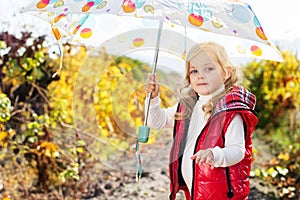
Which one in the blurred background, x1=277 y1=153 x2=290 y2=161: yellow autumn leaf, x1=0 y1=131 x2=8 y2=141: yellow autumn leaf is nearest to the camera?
x1=0 y1=131 x2=8 y2=141: yellow autumn leaf

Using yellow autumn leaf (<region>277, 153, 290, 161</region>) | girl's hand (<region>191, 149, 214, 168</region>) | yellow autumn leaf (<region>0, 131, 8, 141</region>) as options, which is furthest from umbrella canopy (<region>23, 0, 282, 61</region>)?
yellow autumn leaf (<region>277, 153, 290, 161</region>)

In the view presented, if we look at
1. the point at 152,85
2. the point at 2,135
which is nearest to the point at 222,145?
the point at 152,85

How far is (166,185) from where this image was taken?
4.37 m

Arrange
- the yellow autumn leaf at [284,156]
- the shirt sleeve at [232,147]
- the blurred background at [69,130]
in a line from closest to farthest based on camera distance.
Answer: the shirt sleeve at [232,147]
the blurred background at [69,130]
the yellow autumn leaf at [284,156]

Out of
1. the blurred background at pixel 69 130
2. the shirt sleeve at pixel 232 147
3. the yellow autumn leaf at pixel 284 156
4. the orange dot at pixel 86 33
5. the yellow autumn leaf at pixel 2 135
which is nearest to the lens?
the shirt sleeve at pixel 232 147

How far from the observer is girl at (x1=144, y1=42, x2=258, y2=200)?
7.95 feet

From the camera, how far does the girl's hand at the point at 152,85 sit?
103 inches

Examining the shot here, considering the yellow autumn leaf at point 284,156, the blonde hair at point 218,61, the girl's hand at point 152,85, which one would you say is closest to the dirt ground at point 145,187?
the yellow autumn leaf at point 284,156

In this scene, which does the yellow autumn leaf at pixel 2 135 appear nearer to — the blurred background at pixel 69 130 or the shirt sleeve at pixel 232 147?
the blurred background at pixel 69 130

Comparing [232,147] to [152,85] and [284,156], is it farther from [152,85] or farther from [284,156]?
[284,156]

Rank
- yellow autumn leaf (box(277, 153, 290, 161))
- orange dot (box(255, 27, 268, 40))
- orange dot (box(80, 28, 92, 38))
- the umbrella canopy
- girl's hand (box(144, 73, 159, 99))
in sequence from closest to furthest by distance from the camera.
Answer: the umbrella canopy, orange dot (box(255, 27, 268, 40)), girl's hand (box(144, 73, 159, 99)), orange dot (box(80, 28, 92, 38)), yellow autumn leaf (box(277, 153, 290, 161))

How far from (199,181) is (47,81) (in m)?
2.06

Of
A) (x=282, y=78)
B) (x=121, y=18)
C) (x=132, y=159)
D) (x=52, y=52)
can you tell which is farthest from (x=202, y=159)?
(x=282, y=78)

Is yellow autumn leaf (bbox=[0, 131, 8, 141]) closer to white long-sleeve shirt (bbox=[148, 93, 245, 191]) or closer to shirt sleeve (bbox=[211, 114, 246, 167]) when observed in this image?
white long-sleeve shirt (bbox=[148, 93, 245, 191])
